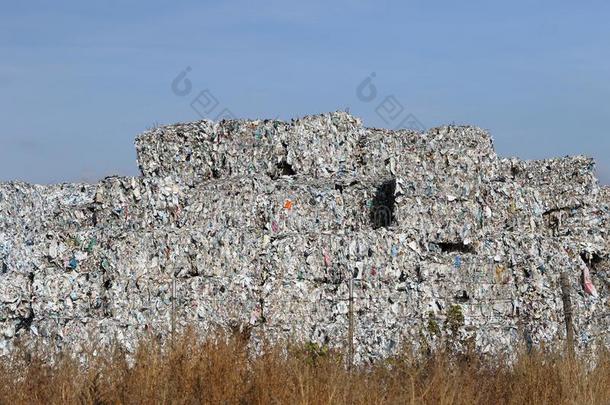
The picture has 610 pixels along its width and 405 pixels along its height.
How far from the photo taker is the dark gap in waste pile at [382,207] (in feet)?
40.8

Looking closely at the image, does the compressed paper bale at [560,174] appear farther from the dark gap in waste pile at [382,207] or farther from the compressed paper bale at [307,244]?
the dark gap in waste pile at [382,207]

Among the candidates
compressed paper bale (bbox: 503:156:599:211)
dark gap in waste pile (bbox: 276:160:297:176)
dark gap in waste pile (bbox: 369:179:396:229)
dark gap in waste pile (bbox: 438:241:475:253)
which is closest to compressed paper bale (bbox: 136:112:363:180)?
dark gap in waste pile (bbox: 276:160:297:176)

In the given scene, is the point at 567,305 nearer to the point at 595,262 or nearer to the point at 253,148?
the point at 595,262

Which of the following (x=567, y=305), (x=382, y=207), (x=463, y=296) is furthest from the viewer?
(x=382, y=207)

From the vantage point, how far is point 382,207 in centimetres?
1247

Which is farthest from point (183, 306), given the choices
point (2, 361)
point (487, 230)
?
point (487, 230)

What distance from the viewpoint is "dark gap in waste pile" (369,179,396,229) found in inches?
490

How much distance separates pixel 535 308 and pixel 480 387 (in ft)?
10.0

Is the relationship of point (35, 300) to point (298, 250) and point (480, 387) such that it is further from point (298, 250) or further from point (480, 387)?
point (480, 387)

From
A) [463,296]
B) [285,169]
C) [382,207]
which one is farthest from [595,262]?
[285,169]

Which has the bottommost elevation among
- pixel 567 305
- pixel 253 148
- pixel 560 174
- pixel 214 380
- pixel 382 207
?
pixel 214 380

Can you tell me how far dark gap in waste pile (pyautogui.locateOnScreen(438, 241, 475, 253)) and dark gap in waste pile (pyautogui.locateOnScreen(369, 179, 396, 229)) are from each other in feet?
2.78

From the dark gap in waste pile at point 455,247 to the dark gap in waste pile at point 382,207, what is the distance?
85 centimetres

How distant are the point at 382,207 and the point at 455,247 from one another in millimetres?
1169
